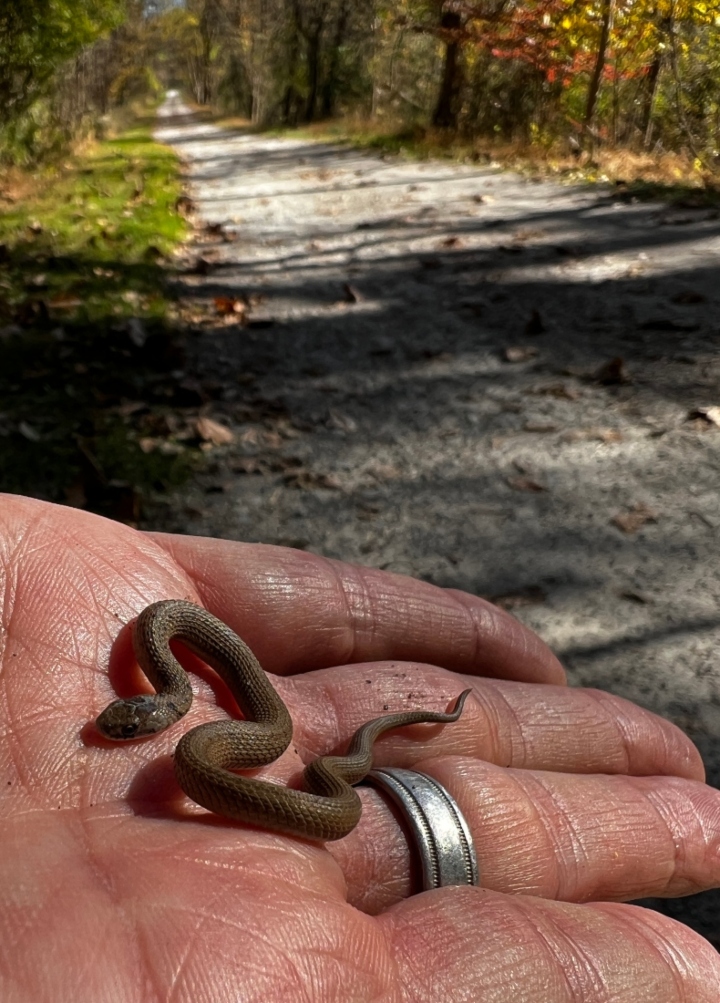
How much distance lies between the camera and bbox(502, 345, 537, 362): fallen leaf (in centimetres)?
648

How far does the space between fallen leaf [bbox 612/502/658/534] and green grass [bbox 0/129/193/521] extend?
2570 millimetres

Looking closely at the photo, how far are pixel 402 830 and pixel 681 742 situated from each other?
1222 millimetres

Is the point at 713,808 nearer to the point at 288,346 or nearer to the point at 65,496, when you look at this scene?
the point at 65,496

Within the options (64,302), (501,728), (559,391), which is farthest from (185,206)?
(501,728)

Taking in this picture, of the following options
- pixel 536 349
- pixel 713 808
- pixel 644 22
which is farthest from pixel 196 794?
pixel 644 22

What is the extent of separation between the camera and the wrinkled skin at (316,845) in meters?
1.77

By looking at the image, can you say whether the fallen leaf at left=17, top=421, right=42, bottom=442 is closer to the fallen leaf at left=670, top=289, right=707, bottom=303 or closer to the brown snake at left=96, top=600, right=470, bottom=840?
the brown snake at left=96, top=600, right=470, bottom=840

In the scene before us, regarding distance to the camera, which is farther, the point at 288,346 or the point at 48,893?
the point at 288,346

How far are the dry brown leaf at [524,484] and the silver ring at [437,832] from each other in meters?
2.49

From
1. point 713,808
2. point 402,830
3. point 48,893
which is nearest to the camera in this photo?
point 48,893

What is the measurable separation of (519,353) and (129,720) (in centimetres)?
493

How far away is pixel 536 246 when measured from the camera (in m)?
9.20

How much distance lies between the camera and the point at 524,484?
4.89 m

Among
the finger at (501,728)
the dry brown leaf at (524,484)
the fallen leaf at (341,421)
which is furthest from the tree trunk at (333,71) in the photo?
the finger at (501,728)
